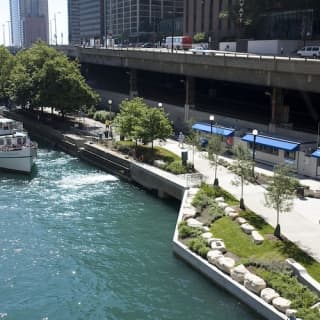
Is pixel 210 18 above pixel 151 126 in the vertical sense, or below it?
above

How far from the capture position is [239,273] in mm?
26547

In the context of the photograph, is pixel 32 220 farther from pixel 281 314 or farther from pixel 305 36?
pixel 305 36

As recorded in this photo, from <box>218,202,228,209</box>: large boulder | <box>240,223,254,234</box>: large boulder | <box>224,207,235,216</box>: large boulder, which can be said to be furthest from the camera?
<box>218,202,228,209</box>: large boulder

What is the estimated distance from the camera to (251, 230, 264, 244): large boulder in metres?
29.9

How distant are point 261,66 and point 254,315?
32532 mm

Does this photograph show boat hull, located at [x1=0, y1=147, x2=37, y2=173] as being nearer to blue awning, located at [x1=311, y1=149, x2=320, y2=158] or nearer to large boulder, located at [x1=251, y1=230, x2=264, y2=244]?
blue awning, located at [x1=311, y1=149, x2=320, y2=158]

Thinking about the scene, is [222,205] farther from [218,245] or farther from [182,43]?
[182,43]

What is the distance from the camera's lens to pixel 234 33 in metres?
113

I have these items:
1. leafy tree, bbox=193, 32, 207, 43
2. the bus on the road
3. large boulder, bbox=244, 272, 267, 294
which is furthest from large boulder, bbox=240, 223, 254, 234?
leafy tree, bbox=193, 32, 207, 43

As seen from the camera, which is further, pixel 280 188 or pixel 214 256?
pixel 280 188

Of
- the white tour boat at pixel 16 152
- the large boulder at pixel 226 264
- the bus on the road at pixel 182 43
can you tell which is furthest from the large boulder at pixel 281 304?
the bus on the road at pixel 182 43

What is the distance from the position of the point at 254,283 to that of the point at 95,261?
10.3 metres

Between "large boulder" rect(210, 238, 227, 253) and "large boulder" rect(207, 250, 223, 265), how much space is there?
389mm

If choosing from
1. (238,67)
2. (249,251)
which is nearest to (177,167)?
(238,67)
